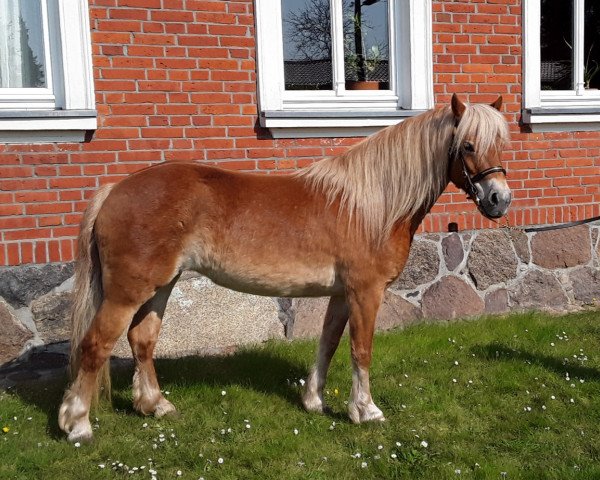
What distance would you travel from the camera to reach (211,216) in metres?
3.52

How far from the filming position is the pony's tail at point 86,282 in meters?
3.56

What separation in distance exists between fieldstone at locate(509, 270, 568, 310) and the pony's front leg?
114 inches

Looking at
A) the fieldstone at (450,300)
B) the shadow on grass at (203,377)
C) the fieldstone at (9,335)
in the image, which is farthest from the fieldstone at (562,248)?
the fieldstone at (9,335)

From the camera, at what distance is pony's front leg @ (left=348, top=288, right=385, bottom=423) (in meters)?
3.65

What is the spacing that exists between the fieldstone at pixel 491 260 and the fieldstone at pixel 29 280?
11.7ft

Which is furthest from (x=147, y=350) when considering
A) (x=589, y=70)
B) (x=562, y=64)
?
(x=589, y=70)

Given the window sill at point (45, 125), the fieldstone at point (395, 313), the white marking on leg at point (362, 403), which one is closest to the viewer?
the white marking on leg at point (362, 403)

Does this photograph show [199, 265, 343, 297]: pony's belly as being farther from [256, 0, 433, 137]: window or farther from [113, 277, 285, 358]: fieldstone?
[256, 0, 433, 137]: window

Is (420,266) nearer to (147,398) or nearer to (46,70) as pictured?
(147,398)

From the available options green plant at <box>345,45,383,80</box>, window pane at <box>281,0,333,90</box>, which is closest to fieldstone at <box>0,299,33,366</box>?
window pane at <box>281,0,333,90</box>

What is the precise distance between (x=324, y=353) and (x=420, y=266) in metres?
2.10

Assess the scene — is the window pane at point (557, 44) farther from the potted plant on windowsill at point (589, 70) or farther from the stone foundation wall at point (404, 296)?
the stone foundation wall at point (404, 296)

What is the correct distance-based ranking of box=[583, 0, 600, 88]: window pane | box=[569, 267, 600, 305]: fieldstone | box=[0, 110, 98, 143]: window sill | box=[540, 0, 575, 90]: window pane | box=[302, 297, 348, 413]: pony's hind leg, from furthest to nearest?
1. box=[583, 0, 600, 88]: window pane
2. box=[540, 0, 575, 90]: window pane
3. box=[569, 267, 600, 305]: fieldstone
4. box=[0, 110, 98, 143]: window sill
5. box=[302, 297, 348, 413]: pony's hind leg

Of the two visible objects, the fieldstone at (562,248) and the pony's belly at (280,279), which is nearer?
the pony's belly at (280,279)
